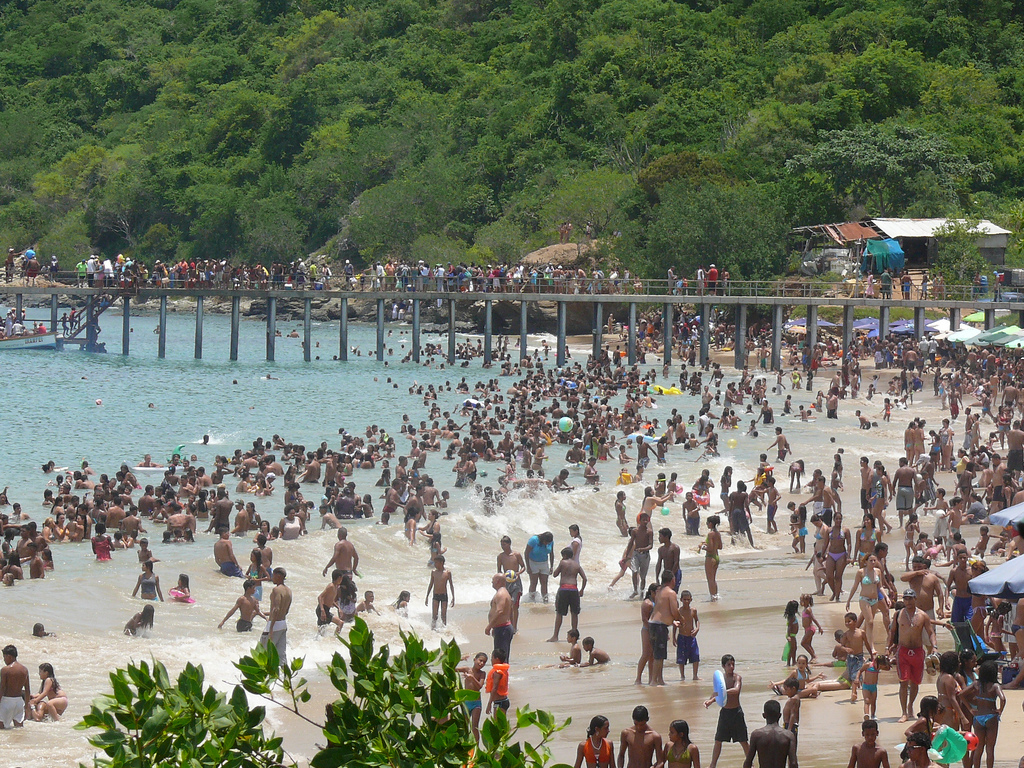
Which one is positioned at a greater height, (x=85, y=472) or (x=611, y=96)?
(x=611, y=96)

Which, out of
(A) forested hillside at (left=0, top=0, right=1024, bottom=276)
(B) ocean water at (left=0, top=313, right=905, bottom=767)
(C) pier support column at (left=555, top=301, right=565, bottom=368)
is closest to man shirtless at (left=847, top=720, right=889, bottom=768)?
(B) ocean water at (left=0, top=313, right=905, bottom=767)

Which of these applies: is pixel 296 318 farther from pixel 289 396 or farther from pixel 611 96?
pixel 289 396

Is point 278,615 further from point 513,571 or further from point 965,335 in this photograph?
point 965,335

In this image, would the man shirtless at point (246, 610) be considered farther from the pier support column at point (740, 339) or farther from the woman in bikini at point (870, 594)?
the pier support column at point (740, 339)

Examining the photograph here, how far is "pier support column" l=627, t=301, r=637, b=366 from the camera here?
43.1 meters

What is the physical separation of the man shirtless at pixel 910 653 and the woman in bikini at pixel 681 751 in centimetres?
231

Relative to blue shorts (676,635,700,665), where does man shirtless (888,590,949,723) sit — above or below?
above

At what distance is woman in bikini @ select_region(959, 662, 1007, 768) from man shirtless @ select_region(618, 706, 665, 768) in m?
2.05

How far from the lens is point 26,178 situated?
93.4 metres

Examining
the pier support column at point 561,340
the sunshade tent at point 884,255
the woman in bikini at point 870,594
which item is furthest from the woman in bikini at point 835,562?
the sunshade tent at point 884,255

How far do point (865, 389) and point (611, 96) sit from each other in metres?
35.4

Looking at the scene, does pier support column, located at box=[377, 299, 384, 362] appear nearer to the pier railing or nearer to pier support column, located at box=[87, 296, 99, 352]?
the pier railing

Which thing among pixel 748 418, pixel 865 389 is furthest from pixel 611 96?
pixel 748 418

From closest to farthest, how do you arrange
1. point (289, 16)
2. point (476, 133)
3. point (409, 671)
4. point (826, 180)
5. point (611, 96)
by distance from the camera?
point (409, 671) → point (826, 180) → point (611, 96) → point (476, 133) → point (289, 16)
